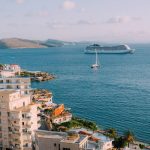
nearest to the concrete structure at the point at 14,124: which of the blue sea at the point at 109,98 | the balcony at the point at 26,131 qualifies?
the balcony at the point at 26,131

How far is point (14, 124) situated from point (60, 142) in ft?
12.4

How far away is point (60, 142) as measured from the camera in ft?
71.7

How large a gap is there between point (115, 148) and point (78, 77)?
5003 centimetres

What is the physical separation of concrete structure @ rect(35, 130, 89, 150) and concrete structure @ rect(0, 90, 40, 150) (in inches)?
35.3

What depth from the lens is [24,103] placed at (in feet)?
83.7

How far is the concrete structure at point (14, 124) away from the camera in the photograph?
23.7 meters

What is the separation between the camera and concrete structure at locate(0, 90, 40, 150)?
2375cm

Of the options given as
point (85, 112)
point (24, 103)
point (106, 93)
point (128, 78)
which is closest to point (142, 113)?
point (85, 112)

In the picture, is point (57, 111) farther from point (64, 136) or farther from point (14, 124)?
point (64, 136)

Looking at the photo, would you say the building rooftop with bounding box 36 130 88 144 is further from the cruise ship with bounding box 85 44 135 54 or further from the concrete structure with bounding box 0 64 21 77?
the cruise ship with bounding box 85 44 135 54

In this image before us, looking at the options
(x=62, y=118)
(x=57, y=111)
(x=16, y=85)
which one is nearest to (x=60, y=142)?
(x=62, y=118)

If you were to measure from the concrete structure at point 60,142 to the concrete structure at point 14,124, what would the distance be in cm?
90

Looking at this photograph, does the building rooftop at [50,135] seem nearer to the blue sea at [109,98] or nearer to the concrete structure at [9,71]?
the blue sea at [109,98]

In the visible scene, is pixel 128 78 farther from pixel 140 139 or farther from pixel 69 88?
pixel 140 139
